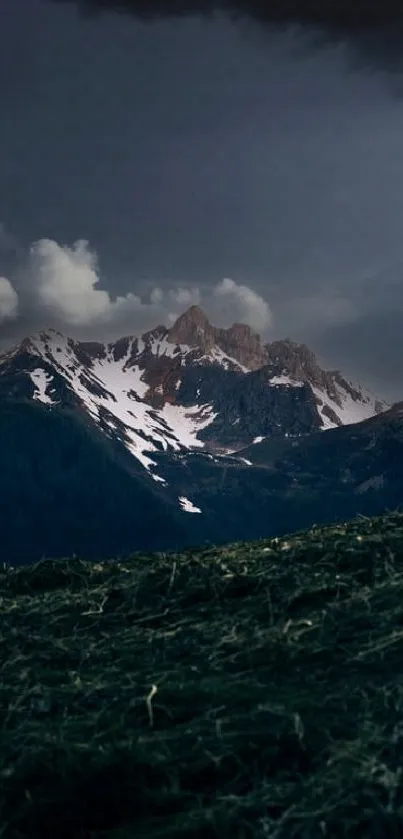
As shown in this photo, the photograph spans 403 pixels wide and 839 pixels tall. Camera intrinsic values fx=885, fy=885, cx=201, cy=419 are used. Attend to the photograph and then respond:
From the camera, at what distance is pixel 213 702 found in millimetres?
7316

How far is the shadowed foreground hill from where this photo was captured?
19.4 feet

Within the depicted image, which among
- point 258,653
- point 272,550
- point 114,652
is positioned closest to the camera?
point 258,653

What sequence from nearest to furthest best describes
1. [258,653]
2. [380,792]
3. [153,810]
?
[380,792], [153,810], [258,653]

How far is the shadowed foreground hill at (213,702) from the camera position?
19.4 ft

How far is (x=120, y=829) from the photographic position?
5.98 meters

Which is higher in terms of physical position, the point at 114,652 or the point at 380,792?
the point at 114,652

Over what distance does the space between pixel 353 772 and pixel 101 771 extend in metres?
1.89

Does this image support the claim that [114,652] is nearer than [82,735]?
No

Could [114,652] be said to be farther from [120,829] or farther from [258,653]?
[120,829]

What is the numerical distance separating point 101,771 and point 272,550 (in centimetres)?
547

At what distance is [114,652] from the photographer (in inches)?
349

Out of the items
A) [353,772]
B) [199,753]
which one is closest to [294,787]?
[353,772]

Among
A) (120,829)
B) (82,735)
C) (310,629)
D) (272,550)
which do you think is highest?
(272,550)

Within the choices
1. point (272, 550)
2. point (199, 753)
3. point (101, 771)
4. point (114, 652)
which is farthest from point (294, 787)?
point (272, 550)
